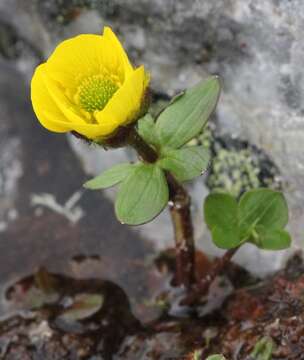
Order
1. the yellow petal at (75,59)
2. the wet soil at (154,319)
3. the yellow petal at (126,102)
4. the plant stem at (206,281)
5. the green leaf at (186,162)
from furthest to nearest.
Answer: the plant stem at (206,281) < the wet soil at (154,319) < the green leaf at (186,162) < the yellow petal at (75,59) < the yellow petal at (126,102)

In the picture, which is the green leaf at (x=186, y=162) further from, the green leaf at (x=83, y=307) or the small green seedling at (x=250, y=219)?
the green leaf at (x=83, y=307)

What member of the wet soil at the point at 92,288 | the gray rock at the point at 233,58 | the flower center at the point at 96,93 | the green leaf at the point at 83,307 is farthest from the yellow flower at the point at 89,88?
the green leaf at the point at 83,307

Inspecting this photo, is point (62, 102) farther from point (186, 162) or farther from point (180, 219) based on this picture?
point (180, 219)

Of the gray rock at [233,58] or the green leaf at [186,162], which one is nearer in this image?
the green leaf at [186,162]

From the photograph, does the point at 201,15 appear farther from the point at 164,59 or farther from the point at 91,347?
the point at 91,347

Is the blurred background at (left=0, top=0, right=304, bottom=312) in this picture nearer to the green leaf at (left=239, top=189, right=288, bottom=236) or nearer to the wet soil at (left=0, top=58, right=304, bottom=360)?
the wet soil at (left=0, top=58, right=304, bottom=360)

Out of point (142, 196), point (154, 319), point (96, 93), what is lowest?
point (154, 319)

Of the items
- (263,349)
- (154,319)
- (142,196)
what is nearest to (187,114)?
(142,196)

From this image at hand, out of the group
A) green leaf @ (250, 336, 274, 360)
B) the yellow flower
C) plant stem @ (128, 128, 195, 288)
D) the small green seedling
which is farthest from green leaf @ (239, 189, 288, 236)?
the yellow flower
